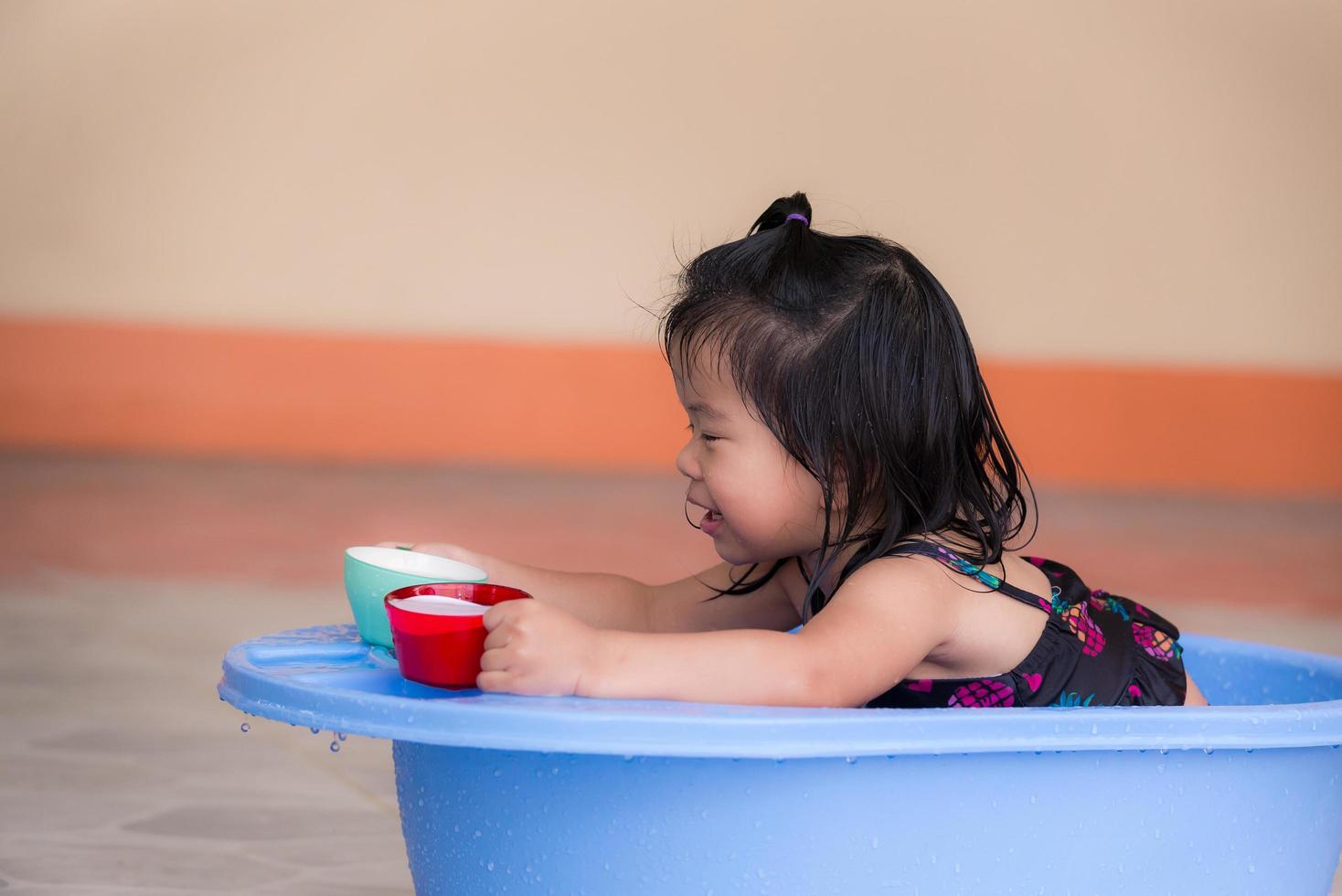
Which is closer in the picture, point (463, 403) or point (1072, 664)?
point (1072, 664)

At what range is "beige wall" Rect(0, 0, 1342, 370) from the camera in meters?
4.65

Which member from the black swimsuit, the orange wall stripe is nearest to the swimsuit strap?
the black swimsuit

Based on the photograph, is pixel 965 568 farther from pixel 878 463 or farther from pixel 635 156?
pixel 635 156

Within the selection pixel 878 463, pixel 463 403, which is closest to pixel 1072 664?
pixel 878 463

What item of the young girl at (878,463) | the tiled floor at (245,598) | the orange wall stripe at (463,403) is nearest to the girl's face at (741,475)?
the young girl at (878,463)

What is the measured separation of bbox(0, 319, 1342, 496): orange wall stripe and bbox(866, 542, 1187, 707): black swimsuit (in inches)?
142

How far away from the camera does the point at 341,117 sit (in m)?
4.74

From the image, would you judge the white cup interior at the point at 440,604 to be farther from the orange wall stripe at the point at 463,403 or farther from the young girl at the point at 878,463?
the orange wall stripe at the point at 463,403

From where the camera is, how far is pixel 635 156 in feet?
15.5

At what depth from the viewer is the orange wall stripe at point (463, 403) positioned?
4625 millimetres

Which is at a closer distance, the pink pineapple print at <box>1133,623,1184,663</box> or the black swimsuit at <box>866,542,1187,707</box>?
the black swimsuit at <box>866,542,1187,707</box>

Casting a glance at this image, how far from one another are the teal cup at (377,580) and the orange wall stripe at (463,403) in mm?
3663

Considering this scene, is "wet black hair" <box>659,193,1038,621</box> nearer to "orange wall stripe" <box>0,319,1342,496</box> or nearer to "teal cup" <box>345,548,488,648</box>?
"teal cup" <box>345,548,488,648</box>

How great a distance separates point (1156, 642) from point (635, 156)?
12.8ft
